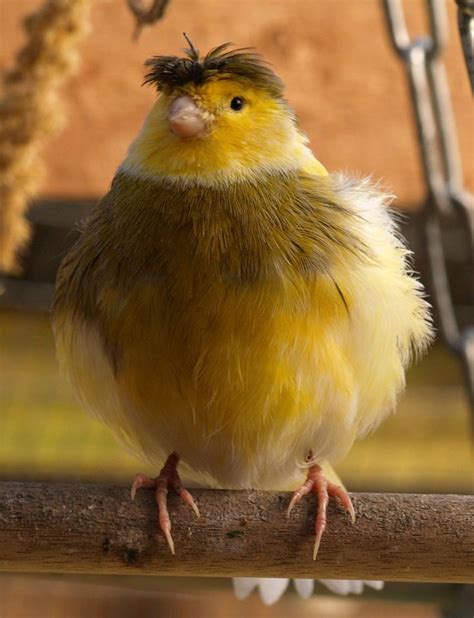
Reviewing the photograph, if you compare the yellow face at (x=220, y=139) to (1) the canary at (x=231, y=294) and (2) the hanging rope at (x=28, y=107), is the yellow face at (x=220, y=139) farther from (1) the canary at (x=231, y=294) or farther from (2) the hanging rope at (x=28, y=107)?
(2) the hanging rope at (x=28, y=107)

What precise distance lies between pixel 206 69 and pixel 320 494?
1.69 feet

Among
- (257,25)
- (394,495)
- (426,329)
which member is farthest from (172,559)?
(257,25)

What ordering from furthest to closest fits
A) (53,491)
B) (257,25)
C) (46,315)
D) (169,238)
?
(46,315) < (257,25) < (169,238) < (53,491)

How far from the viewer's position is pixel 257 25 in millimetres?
2238

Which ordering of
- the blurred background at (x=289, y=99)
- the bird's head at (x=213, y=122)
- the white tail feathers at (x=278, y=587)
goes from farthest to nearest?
the blurred background at (x=289, y=99), the white tail feathers at (x=278, y=587), the bird's head at (x=213, y=122)

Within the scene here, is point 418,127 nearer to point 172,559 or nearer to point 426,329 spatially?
point 426,329

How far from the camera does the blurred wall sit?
2.24m

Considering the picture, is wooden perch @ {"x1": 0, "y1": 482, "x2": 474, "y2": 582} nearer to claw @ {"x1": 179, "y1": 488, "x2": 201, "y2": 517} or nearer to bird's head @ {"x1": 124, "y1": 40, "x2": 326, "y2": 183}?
claw @ {"x1": 179, "y1": 488, "x2": 201, "y2": 517}

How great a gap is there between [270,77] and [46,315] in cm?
122

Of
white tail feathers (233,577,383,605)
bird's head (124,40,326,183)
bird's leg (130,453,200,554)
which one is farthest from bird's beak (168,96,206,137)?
white tail feathers (233,577,383,605)

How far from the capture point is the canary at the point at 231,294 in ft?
4.17

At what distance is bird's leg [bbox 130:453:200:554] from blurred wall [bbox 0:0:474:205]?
1.05 meters

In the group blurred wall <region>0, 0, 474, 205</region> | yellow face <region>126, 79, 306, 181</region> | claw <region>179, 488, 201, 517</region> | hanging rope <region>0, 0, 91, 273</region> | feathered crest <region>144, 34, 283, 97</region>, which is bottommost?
claw <region>179, 488, 201, 517</region>

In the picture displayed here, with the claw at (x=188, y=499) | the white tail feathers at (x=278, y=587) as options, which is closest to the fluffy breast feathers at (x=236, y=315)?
the claw at (x=188, y=499)
